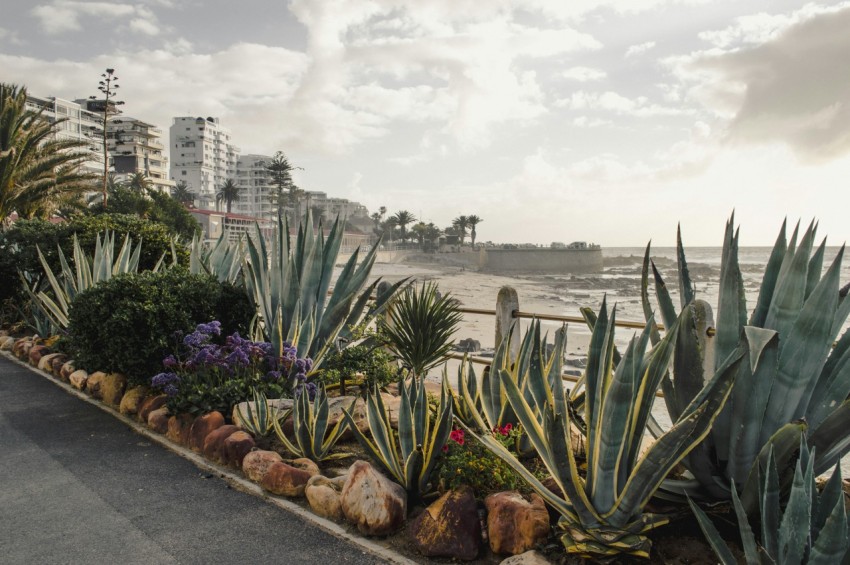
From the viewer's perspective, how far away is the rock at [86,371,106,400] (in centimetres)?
673

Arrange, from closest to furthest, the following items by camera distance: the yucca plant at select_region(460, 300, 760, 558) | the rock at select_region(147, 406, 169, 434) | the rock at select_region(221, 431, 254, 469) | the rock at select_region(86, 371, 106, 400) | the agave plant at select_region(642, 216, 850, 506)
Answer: the yucca plant at select_region(460, 300, 760, 558), the agave plant at select_region(642, 216, 850, 506), the rock at select_region(221, 431, 254, 469), the rock at select_region(147, 406, 169, 434), the rock at select_region(86, 371, 106, 400)

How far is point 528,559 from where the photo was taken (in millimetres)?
2969

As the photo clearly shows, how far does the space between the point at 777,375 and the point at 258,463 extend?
325 cm

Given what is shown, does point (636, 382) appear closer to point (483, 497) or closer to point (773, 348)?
point (773, 348)

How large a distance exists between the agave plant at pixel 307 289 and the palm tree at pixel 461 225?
12171 cm

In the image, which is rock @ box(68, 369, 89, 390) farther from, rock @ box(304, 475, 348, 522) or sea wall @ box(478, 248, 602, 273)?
sea wall @ box(478, 248, 602, 273)

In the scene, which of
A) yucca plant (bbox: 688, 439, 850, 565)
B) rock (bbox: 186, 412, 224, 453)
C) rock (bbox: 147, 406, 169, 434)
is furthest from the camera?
rock (bbox: 147, 406, 169, 434)

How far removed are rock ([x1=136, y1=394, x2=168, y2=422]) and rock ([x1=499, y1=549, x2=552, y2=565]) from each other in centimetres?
391

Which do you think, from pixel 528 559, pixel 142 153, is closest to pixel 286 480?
pixel 528 559

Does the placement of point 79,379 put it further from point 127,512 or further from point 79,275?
point 127,512

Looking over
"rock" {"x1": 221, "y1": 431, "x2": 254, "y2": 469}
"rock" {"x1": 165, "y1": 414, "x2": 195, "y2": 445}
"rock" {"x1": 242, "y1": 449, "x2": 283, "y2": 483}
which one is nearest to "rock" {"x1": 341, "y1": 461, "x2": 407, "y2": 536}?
"rock" {"x1": 242, "y1": 449, "x2": 283, "y2": 483}

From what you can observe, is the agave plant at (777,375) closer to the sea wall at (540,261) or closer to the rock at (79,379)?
the rock at (79,379)

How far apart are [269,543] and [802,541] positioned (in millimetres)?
2600

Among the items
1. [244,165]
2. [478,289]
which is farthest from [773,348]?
[244,165]
